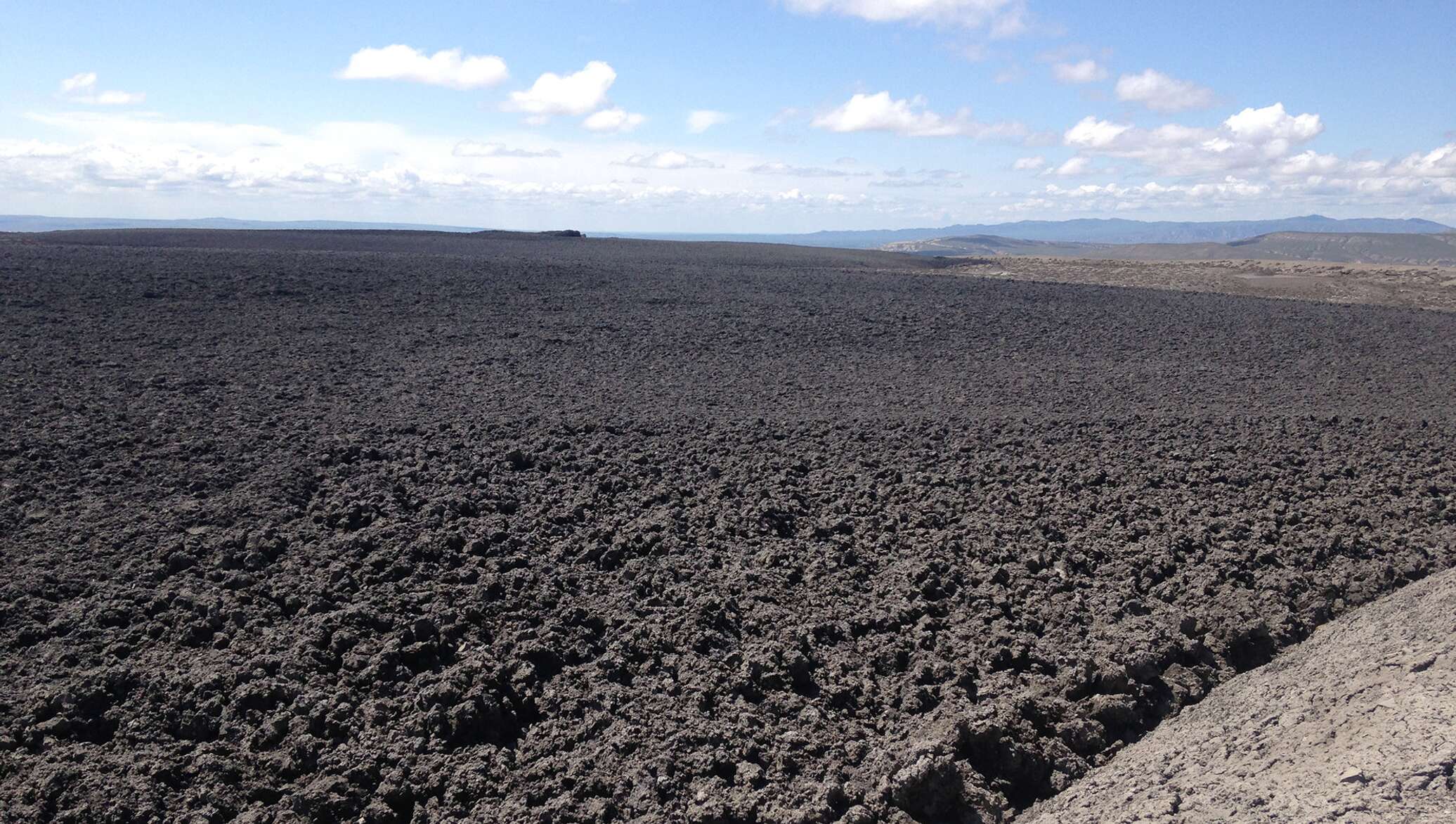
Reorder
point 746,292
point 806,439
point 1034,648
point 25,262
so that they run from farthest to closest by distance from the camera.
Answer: point 746,292 → point 25,262 → point 806,439 → point 1034,648

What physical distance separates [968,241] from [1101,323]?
14301 cm

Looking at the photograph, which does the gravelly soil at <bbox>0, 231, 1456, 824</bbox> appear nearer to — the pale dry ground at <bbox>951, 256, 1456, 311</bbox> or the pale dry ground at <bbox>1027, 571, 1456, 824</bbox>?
the pale dry ground at <bbox>1027, 571, 1456, 824</bbox>

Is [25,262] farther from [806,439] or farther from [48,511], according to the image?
[806,439]

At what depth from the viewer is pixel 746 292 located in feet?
68.3

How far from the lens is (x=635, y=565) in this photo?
18.3 ft

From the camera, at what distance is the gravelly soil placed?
12.4ft

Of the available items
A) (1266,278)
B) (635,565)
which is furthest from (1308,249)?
(635,565)

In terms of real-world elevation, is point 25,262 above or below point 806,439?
above

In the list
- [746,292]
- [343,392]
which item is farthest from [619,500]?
[746,292]

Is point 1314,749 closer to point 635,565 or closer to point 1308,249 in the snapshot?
point 635,565

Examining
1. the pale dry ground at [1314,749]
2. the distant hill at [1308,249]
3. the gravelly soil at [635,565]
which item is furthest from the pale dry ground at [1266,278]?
the distant hill at [1308,249]

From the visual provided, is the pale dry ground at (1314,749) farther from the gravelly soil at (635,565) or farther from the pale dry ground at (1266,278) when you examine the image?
the pale dry ground at (1266,278)

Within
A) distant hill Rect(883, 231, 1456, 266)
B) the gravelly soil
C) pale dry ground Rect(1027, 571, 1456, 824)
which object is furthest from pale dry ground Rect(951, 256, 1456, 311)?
distant hill Rect(883, 231, 1456, 266)

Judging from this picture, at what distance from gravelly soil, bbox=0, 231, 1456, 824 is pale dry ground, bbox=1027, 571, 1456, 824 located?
29 centimetres
